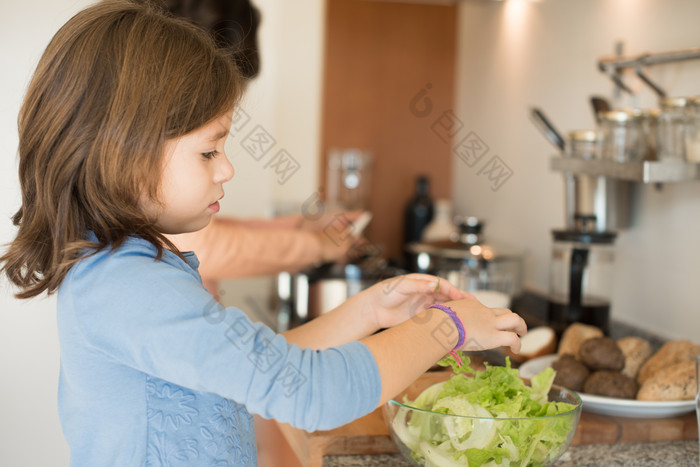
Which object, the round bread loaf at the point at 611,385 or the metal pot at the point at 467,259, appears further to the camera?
the metal pot at the point at 467,259

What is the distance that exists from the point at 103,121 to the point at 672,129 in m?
0.92

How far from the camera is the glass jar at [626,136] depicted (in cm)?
129

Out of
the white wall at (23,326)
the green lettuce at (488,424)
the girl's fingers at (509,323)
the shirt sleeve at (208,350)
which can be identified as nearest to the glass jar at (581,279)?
the green lettuce at (488,424)

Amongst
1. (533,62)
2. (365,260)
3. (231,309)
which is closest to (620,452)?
(231,309)

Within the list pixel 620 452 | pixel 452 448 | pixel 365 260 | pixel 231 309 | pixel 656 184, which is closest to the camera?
pixel 231 309

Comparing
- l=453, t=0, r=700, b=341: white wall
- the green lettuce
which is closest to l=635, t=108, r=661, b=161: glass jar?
l=453, t=0, r=700, b=341: white wall

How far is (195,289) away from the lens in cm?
69

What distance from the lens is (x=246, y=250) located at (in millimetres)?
1592

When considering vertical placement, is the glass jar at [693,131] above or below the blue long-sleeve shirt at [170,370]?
above

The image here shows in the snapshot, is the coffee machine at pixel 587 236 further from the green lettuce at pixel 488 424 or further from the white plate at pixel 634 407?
the green lettuce at pixel 488 424

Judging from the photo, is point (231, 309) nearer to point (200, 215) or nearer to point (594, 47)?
point (200, 215)

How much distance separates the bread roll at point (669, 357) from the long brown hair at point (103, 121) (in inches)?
29.9

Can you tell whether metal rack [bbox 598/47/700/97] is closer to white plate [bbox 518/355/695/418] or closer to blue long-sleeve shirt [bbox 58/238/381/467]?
white plate [bbox 518/355/695/418]

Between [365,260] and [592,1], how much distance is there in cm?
83
